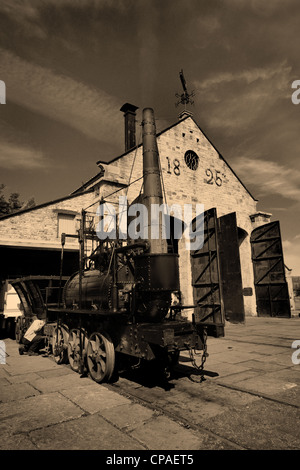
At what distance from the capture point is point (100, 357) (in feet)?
19.1

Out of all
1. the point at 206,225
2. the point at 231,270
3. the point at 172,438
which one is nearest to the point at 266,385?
the point at 172,438

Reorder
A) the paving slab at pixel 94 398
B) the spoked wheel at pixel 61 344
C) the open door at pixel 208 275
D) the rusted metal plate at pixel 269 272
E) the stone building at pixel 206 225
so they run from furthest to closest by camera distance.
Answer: the rusted metal plate at pixel 269 272, the stone building at pixel 206 225, the open door at pixel 208 275, the spoked wheel at pixel 61 344, the paving slab at pixel 94 398

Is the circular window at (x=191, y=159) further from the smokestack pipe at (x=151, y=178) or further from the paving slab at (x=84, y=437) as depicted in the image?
the paving slab at (x=84, y=437)

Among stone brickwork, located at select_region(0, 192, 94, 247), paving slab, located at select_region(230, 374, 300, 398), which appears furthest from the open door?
stone brickwork, located at select_region(0, 192, 94, 247)

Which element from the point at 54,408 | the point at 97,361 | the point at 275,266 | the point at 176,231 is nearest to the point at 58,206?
the point at 176,231

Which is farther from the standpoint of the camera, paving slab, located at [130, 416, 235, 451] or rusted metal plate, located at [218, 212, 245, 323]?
rusted metal plate, located at [218, 212, 245, 323]

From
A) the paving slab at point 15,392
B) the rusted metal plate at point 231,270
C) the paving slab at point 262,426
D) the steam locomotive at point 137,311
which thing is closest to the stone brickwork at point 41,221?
the steam locomotive at point 137,311

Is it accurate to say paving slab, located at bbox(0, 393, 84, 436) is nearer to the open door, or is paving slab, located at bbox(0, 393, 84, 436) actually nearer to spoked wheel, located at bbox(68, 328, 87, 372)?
spoked wheel, located at bbox(68, 328, 87, 372)

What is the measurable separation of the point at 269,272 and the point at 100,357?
13.6 m

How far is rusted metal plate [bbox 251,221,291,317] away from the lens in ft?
53.2

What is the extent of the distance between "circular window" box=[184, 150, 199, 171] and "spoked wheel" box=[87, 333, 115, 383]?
507 inches

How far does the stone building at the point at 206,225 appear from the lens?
12031 mm

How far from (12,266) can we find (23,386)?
11330mm

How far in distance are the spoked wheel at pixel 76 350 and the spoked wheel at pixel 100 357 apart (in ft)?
1.00
